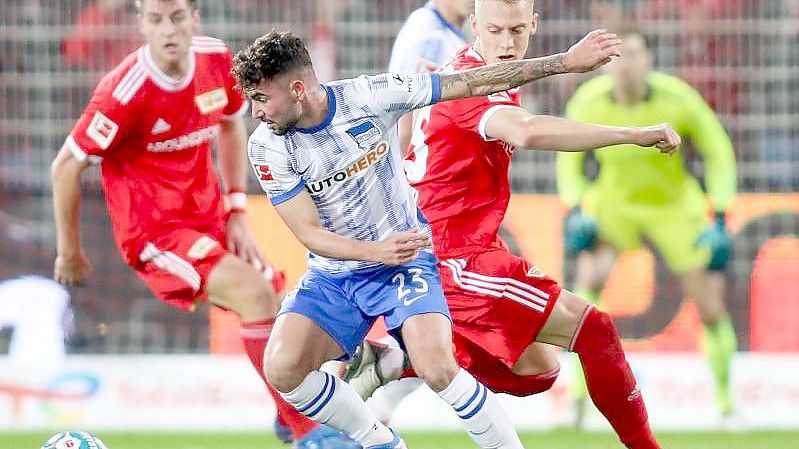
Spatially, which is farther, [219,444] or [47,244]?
[47,244]

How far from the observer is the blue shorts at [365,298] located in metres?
5.03

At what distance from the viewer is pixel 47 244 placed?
9281 millimetres

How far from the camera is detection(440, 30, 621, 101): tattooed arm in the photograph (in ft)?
15.5

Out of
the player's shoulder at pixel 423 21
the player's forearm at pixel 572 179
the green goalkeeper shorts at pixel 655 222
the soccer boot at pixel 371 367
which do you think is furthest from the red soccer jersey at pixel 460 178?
the green goalkeeper shorts at pixel 655 222

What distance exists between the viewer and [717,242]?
8.23 meters

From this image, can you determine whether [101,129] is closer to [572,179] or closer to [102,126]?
[102,126]

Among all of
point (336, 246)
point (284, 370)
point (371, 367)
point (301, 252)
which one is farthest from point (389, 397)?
point (301, 252)

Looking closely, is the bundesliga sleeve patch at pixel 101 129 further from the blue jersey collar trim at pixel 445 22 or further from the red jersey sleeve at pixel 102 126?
the blue jersey collar trim at pixel 445 22

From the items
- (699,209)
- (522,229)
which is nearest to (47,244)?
(522,229)

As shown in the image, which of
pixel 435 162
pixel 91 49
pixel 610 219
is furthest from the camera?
pixel 91 49

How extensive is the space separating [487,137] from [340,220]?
58cm

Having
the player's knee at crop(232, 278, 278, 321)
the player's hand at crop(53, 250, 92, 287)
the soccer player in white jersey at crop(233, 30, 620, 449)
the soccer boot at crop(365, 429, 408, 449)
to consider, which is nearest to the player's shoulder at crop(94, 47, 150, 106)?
the player's hand at crop(53, 250, 92, 287)

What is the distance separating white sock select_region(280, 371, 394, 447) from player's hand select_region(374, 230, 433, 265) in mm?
520

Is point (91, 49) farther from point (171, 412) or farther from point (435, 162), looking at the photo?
point (435, 162)
